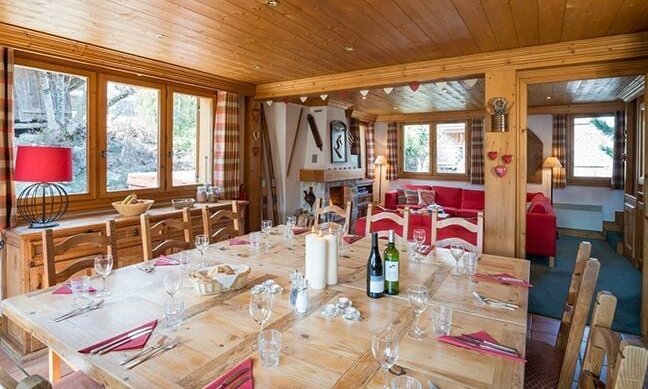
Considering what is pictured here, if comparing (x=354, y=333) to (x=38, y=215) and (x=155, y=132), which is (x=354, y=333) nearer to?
(x=38, y=215)

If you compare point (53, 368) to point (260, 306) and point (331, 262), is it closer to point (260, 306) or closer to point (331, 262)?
point (260, 306)

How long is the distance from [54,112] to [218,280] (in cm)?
285

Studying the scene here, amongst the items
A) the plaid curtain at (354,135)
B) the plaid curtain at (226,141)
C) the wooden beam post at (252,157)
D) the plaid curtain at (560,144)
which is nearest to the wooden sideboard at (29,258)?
the plaid curtain at (226,141)

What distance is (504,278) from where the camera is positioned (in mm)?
1936

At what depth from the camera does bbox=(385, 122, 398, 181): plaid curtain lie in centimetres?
925

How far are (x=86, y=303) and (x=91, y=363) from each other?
1.70 ft

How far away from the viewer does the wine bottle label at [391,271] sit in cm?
170

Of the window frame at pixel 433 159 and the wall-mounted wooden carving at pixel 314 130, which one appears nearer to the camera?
the wall-mounted wooden carving at pixel 314 130

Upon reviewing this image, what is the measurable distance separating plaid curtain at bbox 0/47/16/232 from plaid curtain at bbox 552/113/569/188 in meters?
8.31

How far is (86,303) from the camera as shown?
1.58m

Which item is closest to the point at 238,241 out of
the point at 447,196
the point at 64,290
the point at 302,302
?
the point at 64,290

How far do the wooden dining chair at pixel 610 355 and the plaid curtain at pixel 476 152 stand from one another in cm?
765

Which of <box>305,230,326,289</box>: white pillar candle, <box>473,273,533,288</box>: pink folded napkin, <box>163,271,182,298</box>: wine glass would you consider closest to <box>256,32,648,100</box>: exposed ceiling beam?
<box>473,273,533,288</box>: pink folded napkin

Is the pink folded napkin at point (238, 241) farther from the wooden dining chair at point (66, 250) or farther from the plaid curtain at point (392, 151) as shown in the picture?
the plaid curtain at point (392, 151)
